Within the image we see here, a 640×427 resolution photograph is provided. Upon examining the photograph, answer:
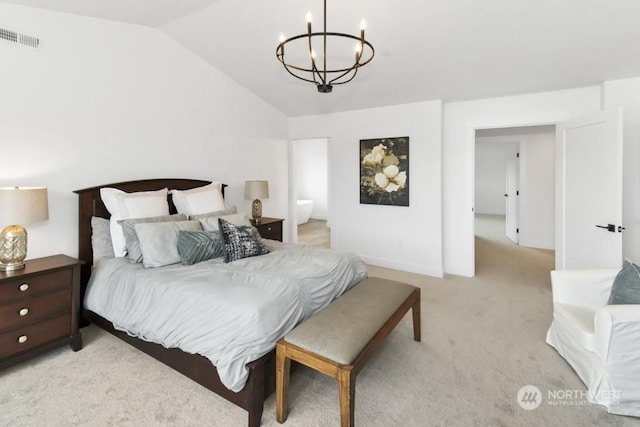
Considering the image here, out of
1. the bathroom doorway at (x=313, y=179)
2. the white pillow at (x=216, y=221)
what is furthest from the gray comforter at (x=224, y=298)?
the bathroom doorway at (x=313, y=179)

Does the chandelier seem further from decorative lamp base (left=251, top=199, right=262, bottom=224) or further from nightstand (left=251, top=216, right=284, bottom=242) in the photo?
nightstand (left=251, top=216, right=284, bottom=242)

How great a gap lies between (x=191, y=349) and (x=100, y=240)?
171 cm

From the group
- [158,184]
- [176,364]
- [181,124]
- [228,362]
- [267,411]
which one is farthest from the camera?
[181,124]

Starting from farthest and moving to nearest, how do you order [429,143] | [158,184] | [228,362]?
[429,143] < [158,184] < [228,362]

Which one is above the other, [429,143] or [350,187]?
[429,143]

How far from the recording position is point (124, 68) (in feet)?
11.1

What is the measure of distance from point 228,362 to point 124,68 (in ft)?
10.5

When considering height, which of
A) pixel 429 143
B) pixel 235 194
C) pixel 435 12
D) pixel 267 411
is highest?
pixel 435 12

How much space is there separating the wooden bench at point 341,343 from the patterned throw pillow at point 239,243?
3.34ft

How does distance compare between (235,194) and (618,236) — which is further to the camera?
(235,194)

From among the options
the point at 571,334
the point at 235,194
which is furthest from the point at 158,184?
the point at 571,334

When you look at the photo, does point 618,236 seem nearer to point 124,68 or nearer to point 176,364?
point 176,364

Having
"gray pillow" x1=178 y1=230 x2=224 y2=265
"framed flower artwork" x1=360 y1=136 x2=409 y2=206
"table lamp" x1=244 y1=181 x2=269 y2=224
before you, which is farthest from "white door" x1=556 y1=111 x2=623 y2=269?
"table lamp" x1=244 y1=181 x2=269 y2=224

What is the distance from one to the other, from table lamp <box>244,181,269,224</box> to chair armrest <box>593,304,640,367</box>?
3.64m
